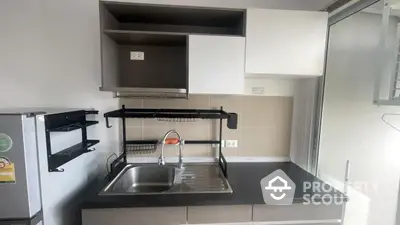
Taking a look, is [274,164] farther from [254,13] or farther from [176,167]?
[254,13]

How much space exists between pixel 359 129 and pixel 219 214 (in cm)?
123

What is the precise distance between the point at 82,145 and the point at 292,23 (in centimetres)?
172

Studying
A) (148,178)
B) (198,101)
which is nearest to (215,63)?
(198,101)

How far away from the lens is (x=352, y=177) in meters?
1.69

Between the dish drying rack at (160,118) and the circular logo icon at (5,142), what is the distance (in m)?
0.70

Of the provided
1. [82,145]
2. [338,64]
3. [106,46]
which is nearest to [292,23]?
[338,64]

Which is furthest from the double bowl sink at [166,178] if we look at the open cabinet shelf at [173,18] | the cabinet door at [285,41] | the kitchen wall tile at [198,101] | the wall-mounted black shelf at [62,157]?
the open cabinet shelf at [173,18]

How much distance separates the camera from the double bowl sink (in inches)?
62.5

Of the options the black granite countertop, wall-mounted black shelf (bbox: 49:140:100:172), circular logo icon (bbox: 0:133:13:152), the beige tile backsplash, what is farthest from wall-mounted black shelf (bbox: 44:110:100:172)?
the beige tile backsplash

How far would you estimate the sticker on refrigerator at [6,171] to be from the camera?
3.28 ft

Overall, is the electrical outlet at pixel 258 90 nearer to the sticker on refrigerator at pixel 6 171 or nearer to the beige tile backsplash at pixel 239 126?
the beige tile backsplash at pixel 239 126

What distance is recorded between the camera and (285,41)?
155 cm

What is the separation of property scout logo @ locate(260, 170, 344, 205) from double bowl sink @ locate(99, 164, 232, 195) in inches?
11.5

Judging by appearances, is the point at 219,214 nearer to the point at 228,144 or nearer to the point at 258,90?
the point at 228,144
